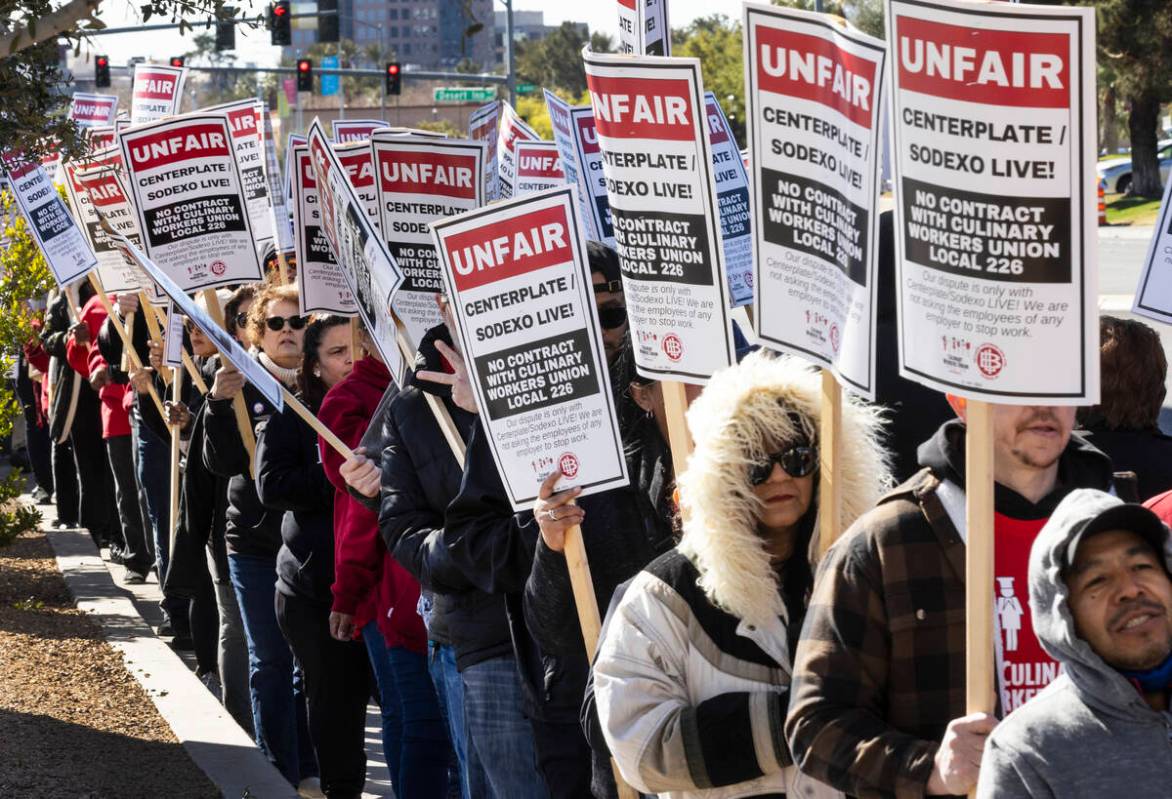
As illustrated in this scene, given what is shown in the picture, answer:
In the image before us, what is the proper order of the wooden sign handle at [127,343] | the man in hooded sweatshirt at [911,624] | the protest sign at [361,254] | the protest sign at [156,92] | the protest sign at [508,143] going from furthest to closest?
the protest sign at [156,92], the protest sign at [508,143], the wooden sign handle at [127,343], the protest sign at [361,254], the man in hooded sweatshirt at [911,624]

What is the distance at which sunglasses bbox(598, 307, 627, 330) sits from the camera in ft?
18.3

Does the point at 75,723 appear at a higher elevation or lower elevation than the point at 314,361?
lower

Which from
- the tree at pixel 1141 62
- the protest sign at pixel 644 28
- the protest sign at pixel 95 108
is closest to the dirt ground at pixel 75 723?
the protest sign at pixel 644 28

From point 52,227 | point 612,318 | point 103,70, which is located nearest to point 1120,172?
point 103,70

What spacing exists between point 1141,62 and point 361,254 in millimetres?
43672

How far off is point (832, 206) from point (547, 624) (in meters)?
1.57

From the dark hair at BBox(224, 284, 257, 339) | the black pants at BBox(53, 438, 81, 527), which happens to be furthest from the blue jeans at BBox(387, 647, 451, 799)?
the black pants at BBox(53, 438, 81, 527)

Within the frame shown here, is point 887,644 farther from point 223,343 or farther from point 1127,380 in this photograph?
point 223,343

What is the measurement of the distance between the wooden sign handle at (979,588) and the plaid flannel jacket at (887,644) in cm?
19

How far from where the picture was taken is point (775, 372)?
4051 mm

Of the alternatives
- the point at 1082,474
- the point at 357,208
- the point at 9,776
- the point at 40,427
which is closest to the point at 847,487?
the point at 1082,474

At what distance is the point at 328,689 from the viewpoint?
7.25 meters

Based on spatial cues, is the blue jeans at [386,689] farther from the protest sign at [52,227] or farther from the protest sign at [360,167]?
the protest sign at [52,227]

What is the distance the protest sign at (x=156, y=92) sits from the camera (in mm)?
13203
